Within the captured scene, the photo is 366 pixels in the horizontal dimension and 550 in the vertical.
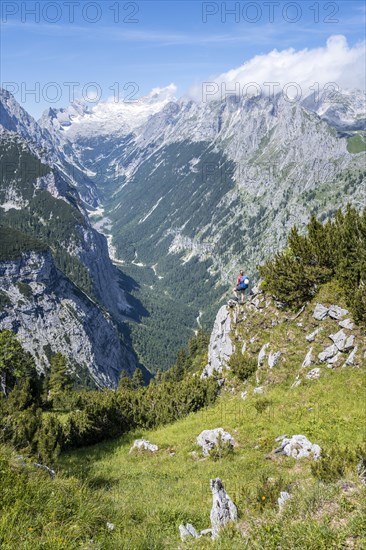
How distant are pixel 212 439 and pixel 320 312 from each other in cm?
1464

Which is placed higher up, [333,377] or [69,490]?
[69,490]

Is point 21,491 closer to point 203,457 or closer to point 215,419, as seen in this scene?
point 203,457

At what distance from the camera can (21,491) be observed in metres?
9.05

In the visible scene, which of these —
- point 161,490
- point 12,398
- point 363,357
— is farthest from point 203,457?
point 12,398

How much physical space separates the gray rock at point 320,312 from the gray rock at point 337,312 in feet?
1.33

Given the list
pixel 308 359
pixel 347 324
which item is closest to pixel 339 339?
pixel 347 324

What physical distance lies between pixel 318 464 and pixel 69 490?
8140mm

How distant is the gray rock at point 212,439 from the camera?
2009 cm

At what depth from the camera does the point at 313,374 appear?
26922 mm

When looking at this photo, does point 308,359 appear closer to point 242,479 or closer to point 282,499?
point 242,479

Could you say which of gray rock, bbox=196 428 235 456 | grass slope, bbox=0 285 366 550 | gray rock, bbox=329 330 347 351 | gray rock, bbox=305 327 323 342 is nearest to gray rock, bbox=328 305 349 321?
grass slope, bbox=0 285 366 550

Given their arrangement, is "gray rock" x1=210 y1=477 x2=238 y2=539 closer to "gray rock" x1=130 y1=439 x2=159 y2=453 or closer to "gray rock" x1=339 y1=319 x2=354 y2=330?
"gray rock" x1=130 y1=439 x2=159 y2=453

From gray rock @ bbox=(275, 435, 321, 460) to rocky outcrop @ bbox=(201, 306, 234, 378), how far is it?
16.8 m

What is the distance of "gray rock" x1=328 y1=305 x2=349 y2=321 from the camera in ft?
96.1
